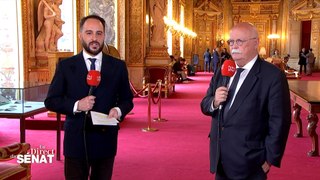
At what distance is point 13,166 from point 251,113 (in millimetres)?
1969

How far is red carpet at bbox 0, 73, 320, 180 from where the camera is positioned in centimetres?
470

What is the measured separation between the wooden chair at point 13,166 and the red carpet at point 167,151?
1227mm

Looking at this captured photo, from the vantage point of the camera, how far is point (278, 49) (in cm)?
2767

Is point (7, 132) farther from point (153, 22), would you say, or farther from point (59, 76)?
point (153, 22)

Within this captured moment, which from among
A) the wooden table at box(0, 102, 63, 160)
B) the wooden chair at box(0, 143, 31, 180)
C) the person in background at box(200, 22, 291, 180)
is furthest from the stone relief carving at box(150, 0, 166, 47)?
the person in background at box(200, 22, 291, 180)

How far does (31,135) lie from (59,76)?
177 inches

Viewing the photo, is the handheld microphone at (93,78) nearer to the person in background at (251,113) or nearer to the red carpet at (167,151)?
the person in background at (251,113)

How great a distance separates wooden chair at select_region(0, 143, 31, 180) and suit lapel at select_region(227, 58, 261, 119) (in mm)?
1711

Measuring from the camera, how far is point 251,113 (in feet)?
8.05

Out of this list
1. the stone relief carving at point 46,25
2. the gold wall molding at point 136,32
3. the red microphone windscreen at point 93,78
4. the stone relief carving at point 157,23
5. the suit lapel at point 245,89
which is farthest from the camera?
the stone relief carving at point 157,23

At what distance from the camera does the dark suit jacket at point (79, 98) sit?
8.34ft

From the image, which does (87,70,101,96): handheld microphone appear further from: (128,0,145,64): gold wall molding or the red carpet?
(128,0,145,64): gold wall molding

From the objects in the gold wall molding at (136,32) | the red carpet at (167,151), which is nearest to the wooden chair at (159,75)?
the gold wall molding at (136,32)

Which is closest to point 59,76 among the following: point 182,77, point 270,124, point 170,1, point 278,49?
point 270,124
